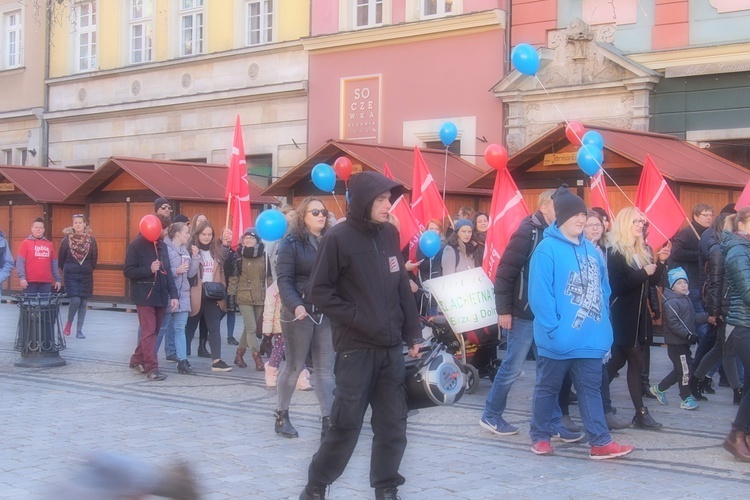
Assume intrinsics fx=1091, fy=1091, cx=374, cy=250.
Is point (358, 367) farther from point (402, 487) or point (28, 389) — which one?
point (28, 389)

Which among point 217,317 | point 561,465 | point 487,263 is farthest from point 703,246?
point 217,317

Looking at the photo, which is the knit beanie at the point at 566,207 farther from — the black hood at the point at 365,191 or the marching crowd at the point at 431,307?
the black hood at the point at 365,191

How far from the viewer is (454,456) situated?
23.8ft

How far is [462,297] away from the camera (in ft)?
33.3

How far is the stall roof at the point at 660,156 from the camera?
1472 centimetres

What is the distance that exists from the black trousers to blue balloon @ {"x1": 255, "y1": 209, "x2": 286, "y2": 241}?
11.8 ft

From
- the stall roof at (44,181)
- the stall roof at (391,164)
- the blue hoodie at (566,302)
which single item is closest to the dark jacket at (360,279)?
the blue hoodie at (566,302)

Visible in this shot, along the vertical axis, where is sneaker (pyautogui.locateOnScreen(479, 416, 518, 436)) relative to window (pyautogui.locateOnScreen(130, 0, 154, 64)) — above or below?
below

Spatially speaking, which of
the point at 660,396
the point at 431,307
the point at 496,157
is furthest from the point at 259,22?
the point at 660,396

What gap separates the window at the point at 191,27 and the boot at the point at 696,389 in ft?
59.2

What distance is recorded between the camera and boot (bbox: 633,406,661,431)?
8273 millimetres

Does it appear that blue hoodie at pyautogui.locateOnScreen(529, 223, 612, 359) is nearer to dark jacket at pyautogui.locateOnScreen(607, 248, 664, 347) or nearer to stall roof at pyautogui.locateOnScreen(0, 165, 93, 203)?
dark jacket at pyautogui.locateOnScreen(607, 248, 664, 347)

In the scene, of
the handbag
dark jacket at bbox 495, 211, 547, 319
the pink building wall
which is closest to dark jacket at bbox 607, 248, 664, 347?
dark jacket at bbox 495, 211, 547, 319

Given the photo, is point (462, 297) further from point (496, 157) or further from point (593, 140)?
point (496, 157)
